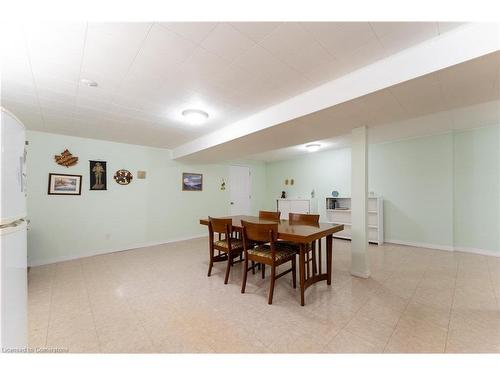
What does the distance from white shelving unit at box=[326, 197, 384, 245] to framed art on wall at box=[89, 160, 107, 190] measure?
5118mm

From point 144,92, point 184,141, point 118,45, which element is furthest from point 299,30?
point 184,141

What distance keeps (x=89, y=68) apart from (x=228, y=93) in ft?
4.22

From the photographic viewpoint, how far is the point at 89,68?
1821 mm

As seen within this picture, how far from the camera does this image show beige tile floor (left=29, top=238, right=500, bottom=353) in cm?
153

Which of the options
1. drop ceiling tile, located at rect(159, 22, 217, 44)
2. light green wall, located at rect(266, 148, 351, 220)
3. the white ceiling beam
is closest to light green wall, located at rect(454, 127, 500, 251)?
light green wall, located at rect(266, 148, 351, 220)

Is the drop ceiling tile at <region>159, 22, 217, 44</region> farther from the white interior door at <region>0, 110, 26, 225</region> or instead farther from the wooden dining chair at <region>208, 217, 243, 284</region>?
the wooden dining chair at <region>208, 217, 243, 284</region>

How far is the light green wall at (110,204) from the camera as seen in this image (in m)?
3.49

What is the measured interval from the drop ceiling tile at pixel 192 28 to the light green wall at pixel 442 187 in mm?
4691

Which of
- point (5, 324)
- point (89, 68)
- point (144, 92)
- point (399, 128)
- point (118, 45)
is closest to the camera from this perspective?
point (5, 324)

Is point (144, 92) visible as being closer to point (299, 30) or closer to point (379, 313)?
point (299, 30)

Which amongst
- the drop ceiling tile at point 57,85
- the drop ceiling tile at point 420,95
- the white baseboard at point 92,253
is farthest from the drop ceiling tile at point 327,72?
the white baseboard at point 92,253

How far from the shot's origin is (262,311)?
6.41ft

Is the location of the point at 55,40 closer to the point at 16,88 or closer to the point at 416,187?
the point at 16,88

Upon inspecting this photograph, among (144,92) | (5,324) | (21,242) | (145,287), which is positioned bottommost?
(145,287)
